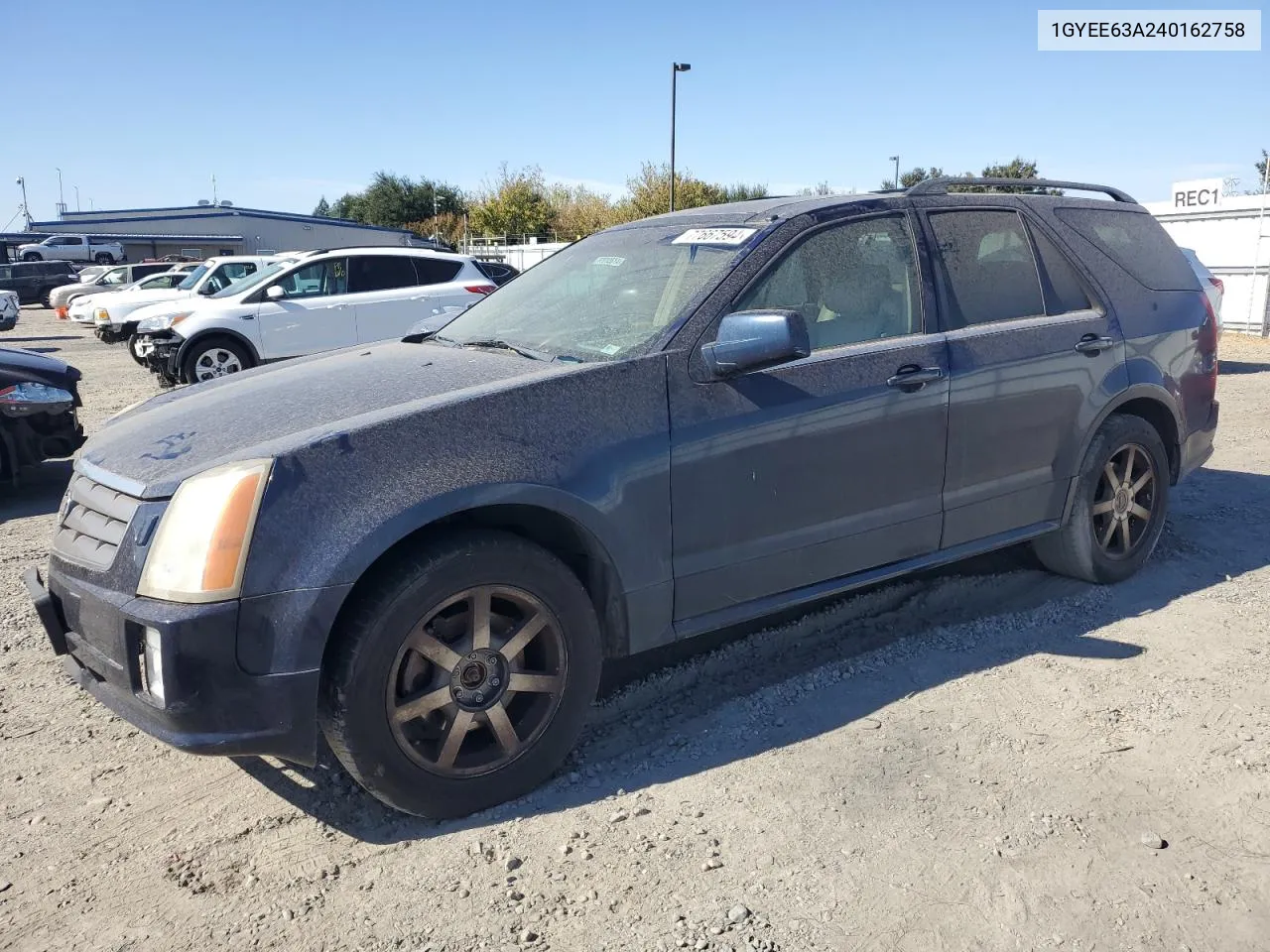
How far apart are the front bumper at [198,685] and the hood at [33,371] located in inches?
192

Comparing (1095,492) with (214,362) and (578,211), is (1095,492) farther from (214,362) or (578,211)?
(578,211)

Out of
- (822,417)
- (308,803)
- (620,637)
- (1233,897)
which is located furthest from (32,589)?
(1233,897)

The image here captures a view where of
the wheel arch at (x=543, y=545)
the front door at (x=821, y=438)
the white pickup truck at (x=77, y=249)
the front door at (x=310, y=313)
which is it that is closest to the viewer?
the wheel arch at (x=543, y=545)

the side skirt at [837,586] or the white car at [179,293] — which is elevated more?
the white car at [179,293]

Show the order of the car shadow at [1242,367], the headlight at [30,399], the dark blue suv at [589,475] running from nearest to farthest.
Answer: the dark blue suv at [589,475], the headlight at [30,399], the car shadow at [1242,367]

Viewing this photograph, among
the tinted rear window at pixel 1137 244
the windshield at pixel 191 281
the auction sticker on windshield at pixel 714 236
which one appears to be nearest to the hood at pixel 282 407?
the auction sticker on windshield at pixel 714 236

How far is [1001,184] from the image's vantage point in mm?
4648

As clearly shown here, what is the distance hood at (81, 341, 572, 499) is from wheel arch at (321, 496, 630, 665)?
1.16 ft

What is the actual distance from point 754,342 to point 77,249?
56064mm

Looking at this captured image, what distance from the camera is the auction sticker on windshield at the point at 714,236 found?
3.75 meters

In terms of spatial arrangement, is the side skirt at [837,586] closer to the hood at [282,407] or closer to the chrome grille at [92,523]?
the hood at [282,407]

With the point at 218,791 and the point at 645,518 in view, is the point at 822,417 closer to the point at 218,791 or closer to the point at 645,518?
the point at 645,518

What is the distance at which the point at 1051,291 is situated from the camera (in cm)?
457

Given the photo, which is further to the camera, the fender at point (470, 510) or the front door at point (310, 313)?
the front door at point (310, 313)
